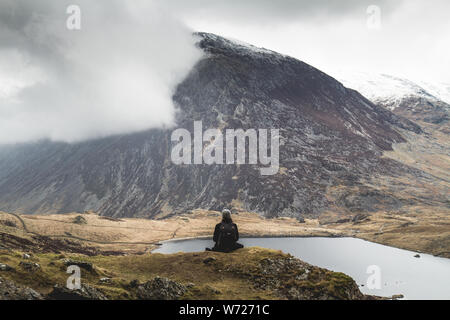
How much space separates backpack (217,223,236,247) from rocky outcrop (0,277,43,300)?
24771mm

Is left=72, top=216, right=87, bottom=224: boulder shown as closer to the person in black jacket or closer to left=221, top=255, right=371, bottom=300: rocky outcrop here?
the person in black jacket

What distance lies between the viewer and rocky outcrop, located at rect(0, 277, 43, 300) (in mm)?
34062

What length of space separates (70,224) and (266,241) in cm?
9543

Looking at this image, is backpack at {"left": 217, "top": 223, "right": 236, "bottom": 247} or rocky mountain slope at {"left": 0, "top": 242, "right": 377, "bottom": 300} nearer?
rocky mountain slope at {"left": 0, "top": 242, "right": 377, "bottom": 300}

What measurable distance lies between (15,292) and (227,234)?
27.6 m

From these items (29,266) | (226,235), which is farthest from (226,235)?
(29,266)

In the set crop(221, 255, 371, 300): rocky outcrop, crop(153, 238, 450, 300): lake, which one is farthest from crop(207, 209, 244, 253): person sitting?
crop(153, 238, 450, 300): lake

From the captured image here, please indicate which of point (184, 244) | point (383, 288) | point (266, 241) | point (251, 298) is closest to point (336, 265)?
point (383, 288)

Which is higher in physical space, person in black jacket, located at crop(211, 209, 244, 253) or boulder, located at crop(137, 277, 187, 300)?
person in black jacket, located at crop(211, 209, 244, 253)

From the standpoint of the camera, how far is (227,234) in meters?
53.1

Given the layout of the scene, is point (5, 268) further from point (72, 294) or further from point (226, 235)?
point (226, 235)

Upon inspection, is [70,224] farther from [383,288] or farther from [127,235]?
[383,288]
